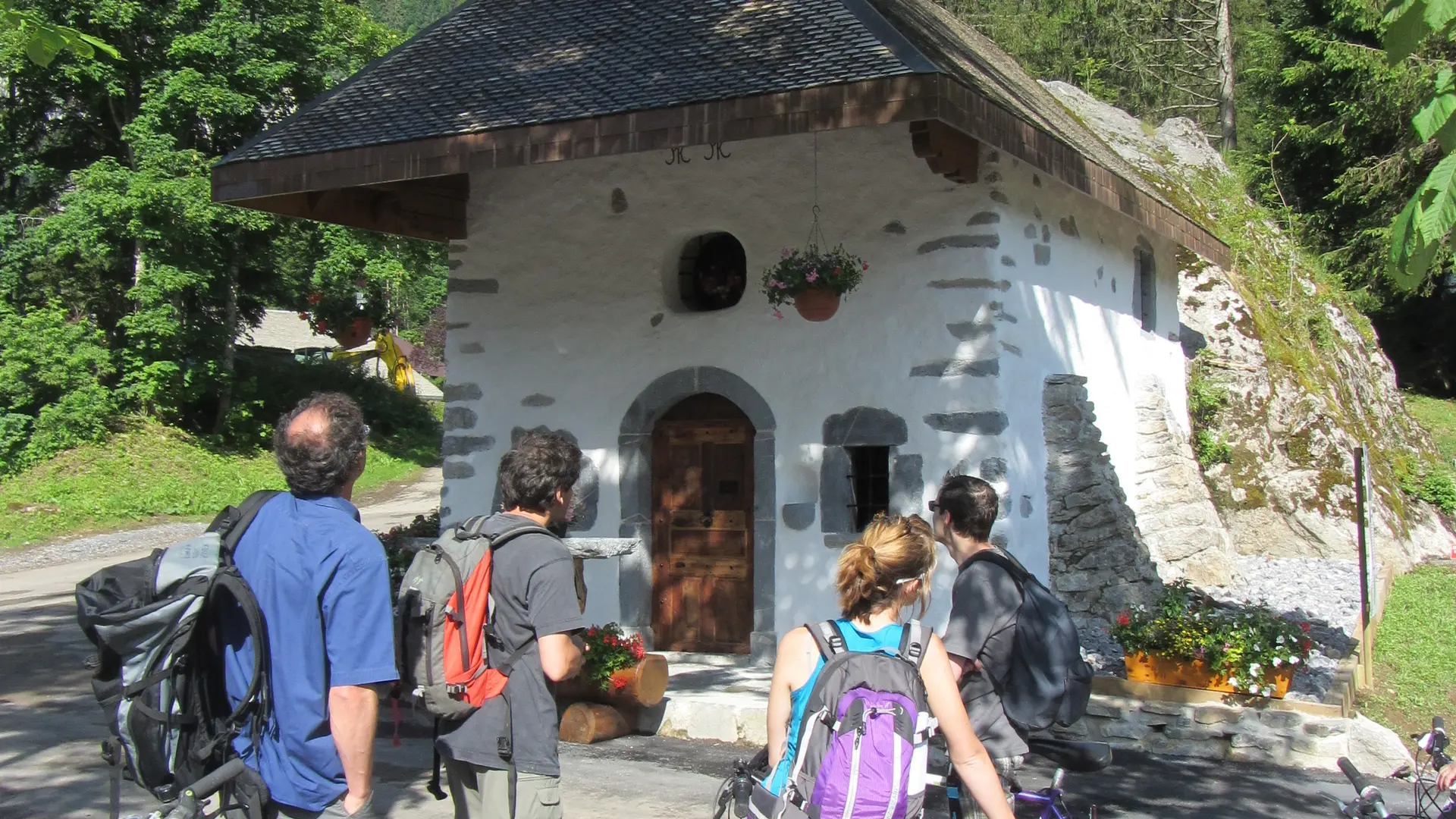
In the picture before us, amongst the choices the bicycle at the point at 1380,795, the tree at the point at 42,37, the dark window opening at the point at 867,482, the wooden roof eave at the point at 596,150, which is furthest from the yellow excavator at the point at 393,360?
the bicycle at the point at 1380,795

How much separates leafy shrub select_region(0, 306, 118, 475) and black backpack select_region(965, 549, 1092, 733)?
19.1 meters

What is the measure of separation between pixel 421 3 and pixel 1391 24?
68.3 metres

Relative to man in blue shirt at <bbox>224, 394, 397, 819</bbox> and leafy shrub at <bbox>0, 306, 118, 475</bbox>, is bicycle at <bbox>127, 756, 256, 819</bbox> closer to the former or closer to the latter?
man in blue shirt at <bbox>224, 394, 397, 819</bbox>

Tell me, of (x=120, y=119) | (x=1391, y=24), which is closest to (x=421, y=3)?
(x=120, y=119)

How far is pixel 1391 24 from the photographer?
11.1 feet

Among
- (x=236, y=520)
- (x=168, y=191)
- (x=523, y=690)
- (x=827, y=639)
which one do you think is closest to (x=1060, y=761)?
(x=827, y=639)

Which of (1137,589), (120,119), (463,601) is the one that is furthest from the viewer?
(120,119)

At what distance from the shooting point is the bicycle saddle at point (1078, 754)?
3707 millimetres

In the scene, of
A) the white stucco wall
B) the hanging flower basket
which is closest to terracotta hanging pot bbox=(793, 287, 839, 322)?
the hanging flower basket

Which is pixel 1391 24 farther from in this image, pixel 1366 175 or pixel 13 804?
pixel 1366 175

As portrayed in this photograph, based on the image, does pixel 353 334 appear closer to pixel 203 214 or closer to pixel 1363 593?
pixel 1363 593

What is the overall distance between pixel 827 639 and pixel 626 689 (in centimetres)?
430

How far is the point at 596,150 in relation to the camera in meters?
7.30

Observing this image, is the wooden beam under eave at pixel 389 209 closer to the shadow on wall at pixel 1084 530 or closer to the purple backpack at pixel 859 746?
the shadow on wall at pixel 1084 530
